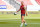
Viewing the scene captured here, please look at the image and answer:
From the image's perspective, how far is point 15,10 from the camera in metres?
3.97

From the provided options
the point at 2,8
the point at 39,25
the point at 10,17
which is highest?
the point at 2,8

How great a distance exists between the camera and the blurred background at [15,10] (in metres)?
3.90

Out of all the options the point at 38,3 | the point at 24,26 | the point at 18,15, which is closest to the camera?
the point at 24,26

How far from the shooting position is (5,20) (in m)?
4.07

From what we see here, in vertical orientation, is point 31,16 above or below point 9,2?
below

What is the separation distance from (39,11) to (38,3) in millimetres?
370

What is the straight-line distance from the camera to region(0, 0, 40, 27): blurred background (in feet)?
12.8

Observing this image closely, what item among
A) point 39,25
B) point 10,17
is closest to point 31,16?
point 39,25

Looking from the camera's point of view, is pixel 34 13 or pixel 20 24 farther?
pixel 34 13

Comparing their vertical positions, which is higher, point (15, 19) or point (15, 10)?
point (15, 10)

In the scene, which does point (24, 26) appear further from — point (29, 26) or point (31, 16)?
point (31, 16)

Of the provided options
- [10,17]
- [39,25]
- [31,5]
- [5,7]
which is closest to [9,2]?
[5,7]

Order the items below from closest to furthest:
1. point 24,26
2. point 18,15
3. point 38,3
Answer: point 24,26
point 18,15
point 38,3

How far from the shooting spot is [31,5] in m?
4.22
